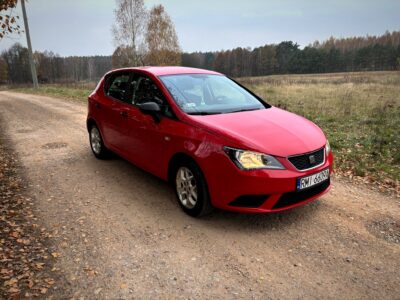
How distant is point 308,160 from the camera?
145 inches

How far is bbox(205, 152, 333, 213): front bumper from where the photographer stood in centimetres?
342

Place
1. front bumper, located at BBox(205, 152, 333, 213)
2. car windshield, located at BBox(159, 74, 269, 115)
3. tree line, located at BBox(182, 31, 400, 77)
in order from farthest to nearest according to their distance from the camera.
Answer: tree line, located at BBox(182, 31, 400, 77) → car windshield, located at BBox(159, 74, 269, 115) → front bumper, located at BBox(205, 152, 333, 213)

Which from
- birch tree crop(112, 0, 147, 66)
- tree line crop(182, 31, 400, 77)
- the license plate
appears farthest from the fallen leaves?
tree line crop(182, 31, 400, 77)

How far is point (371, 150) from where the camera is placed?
22.7ft

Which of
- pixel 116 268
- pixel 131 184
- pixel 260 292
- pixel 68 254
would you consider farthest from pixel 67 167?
pixel 260 292

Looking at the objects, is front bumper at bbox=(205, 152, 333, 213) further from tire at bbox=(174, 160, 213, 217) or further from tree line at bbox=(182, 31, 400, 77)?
tree line at bbox=(182, 31, 400, 77)

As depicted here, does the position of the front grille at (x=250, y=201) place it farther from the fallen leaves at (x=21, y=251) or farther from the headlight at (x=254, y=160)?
the fallen leaves at (x=21, y=251)

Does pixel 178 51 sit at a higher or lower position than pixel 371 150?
higher

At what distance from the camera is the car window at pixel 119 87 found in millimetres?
5232

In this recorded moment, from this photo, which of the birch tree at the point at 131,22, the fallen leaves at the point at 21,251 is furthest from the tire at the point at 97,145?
the birch tree at the point at 131,22

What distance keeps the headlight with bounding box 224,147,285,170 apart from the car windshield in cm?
93

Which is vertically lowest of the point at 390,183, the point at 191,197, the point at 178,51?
the point at 390,183

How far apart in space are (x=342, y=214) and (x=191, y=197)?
1958 millimetres

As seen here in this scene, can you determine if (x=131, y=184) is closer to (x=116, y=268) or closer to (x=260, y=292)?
(x=116, y=268)
